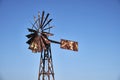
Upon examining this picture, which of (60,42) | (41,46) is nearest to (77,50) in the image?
(60,42)

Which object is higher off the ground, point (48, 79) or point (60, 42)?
point (60, 42)

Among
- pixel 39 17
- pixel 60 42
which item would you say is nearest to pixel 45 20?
pixel 39 17

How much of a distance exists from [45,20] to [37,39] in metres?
3.44

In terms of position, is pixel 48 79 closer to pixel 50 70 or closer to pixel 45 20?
pixel 50 70

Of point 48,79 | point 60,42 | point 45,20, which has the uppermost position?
point 45,20

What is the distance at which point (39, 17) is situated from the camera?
45.6 meters

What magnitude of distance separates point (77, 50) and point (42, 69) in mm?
6396

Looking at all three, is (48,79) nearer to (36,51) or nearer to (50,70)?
(50,70)

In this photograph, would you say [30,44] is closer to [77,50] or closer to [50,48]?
[50,48]

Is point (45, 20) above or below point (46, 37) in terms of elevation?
above

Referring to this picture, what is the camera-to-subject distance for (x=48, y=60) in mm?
44438

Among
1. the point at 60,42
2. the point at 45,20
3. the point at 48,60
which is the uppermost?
the point at 45,20

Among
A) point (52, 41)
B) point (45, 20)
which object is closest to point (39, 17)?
point (45, 20)

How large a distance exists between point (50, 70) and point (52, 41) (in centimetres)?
461
